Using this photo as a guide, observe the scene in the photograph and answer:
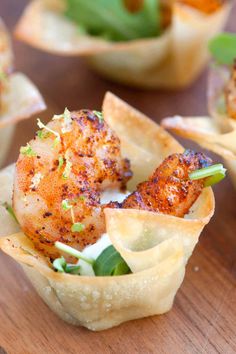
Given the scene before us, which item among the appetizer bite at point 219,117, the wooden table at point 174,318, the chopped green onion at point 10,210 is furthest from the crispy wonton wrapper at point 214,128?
the chopped green onion at point 10,210

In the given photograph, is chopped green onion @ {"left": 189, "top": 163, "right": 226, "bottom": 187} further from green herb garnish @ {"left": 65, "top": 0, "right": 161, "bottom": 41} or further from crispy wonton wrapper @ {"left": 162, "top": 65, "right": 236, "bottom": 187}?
green herb garnish @ {"left": 65, "top": 0, "right": 161, "bottom": 41}

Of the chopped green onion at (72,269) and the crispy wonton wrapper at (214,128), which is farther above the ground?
the crispy wonton wrapper at (214,128)

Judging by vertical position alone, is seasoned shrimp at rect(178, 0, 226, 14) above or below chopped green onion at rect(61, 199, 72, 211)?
above

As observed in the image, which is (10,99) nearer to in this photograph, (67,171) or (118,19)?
(118,19)

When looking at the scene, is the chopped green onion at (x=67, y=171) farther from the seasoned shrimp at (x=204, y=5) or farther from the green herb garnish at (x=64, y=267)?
the seasoned shrimp at (x=204, y=5)

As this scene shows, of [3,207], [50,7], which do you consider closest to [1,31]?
[50,7]

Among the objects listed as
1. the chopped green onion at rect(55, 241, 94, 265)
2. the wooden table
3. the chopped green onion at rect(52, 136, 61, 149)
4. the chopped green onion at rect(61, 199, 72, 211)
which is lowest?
the wooden table

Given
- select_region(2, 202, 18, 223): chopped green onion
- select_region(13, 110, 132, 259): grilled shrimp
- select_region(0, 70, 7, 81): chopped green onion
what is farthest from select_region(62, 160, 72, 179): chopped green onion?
select_region(0, 70, 7, 81): chopped green onion

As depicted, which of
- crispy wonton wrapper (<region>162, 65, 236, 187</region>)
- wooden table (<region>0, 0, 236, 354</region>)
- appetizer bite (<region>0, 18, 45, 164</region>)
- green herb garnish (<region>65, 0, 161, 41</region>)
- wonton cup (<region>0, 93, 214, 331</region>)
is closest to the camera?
wonton cup (<region>0, 93, 214, 331</region>)
